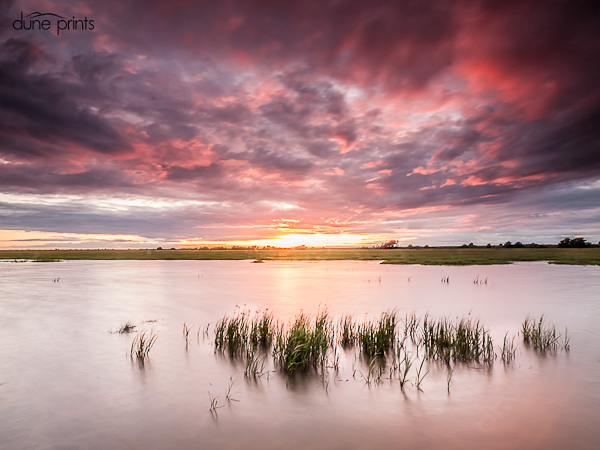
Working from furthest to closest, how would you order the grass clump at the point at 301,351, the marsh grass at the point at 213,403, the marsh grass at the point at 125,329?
the marsh grass at the point at 125,329 < the grass clump at the point at 301,351 < the marsh grass at the point at 213,403

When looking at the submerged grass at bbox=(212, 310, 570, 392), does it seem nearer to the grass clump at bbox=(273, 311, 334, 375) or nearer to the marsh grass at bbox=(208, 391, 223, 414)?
the grass clump at bbox=(273, 311, 334, 375)

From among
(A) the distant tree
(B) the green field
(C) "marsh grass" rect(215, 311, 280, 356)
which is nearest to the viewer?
(C) "marsh grass" rect(215, 311, 280, 356)

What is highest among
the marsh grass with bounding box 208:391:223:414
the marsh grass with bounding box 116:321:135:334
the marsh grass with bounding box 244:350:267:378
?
the marsh grass with bounding box 244:350:267:378

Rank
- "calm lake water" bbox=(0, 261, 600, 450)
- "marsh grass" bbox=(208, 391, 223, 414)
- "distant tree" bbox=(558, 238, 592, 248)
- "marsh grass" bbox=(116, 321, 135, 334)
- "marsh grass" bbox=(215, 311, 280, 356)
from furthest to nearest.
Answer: "distant tree" bbox=(558, 238, 592, 248) → "marsh grass" bbox=(116, 321, 135, 334) → "marsh grass" bbox=(215, 311, 280, 356) → "marsh grass" bbox=(208, 391, 223, 414) → "calm lake water" bbox=(0, 261, 600, 450)

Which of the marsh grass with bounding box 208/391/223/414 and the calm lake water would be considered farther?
the marsh grass with bounding box 208/391/223/414

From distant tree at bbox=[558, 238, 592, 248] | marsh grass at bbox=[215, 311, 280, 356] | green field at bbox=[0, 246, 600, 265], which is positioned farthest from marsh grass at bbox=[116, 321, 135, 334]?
distant tree at bbox=[558, 238, 592, 248]

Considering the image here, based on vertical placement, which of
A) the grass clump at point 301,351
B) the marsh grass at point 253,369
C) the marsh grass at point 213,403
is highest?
the grass clump at point 301,351

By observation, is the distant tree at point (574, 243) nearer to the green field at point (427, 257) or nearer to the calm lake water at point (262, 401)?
the green field at point (427, 257)

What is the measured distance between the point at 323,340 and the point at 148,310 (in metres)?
18.1

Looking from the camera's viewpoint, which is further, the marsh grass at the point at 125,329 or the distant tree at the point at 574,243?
the distant tree at the point at 574,243

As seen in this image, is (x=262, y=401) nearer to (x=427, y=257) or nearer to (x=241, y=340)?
(x=241, y=340)

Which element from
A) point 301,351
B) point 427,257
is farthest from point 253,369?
point 427,257

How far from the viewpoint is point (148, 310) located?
26.8 metres

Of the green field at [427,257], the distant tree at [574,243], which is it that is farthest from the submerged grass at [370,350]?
the distant tree at [574,243]
